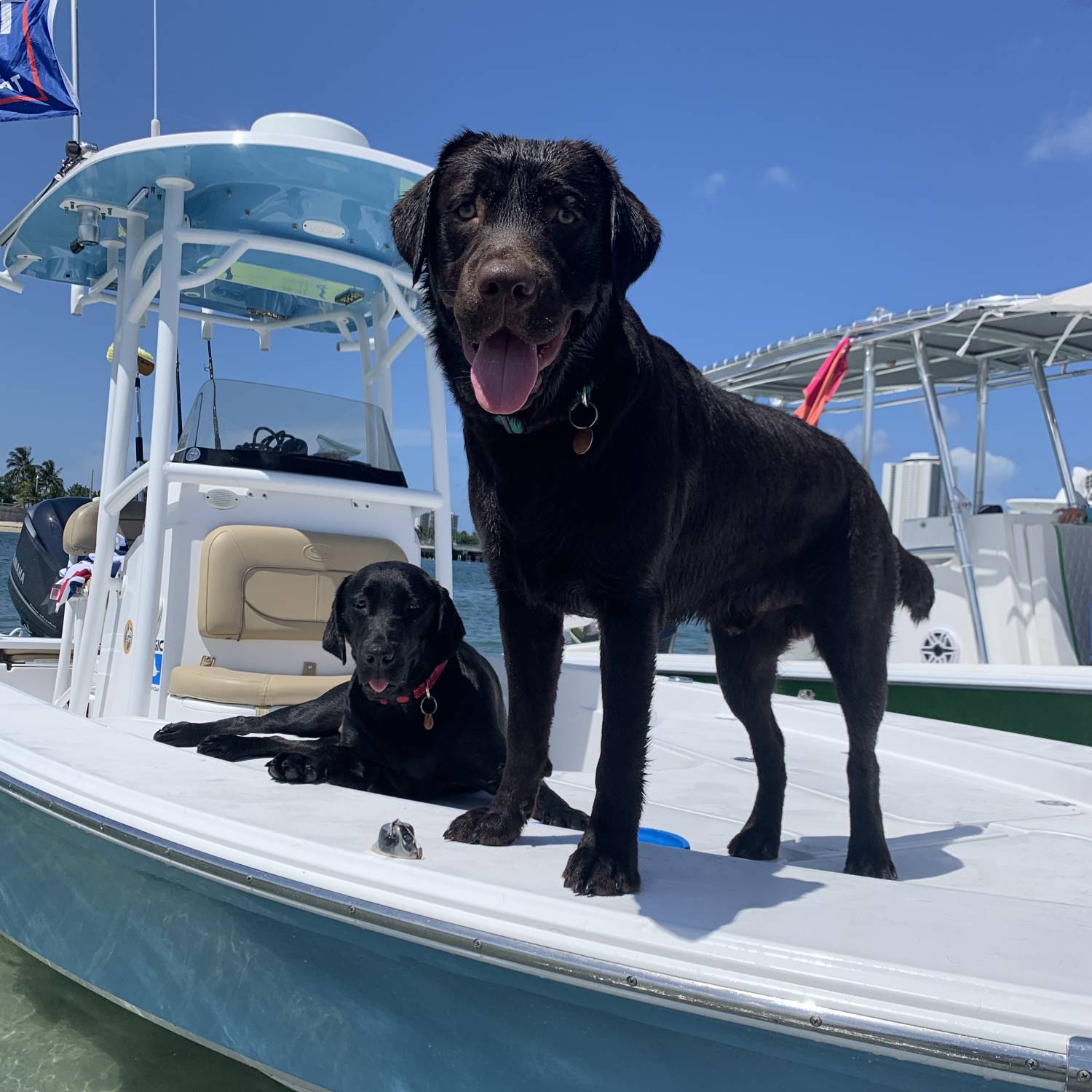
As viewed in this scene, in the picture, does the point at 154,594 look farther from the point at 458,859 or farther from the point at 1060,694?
the point at 1060,694

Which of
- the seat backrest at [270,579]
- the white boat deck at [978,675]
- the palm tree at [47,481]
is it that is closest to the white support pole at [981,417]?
the white boat deck at [978,675]

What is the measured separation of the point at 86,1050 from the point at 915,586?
2769 mm

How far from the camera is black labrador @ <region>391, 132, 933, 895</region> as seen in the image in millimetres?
1788

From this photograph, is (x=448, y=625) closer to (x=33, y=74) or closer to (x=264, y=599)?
(x=264, y=599)

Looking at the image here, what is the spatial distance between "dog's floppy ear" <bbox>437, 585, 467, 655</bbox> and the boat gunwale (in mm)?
1096

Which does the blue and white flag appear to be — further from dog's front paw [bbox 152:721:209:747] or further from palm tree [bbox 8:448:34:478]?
palm tree [bbox 8:448:34:478]

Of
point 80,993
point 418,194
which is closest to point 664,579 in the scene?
point 418,194

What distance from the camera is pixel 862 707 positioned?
2.52m

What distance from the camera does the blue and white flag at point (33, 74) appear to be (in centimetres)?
602

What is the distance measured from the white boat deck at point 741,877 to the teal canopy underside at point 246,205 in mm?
2290

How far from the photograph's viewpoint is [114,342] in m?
5.02

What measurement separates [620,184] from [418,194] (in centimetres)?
40

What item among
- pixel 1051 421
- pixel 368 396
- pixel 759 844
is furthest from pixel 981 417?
pixel 759 844

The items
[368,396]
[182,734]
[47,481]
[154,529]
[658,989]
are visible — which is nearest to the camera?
[658,989]
